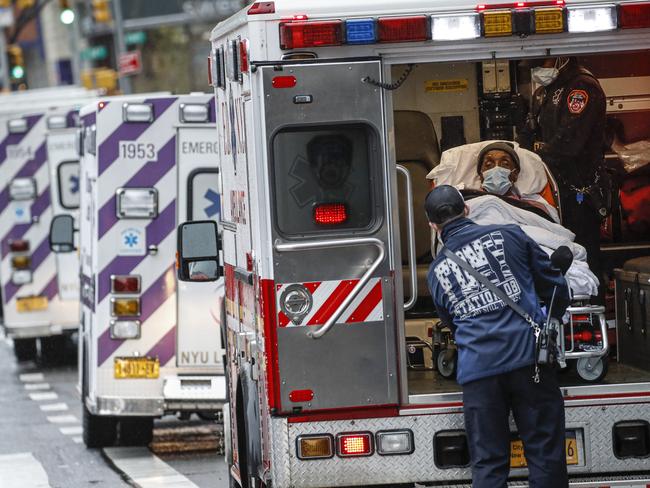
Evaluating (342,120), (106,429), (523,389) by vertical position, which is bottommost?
(106,429)

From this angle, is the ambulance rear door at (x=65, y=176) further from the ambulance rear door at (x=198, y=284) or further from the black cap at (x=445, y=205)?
the black cap at (x=445, y=205)

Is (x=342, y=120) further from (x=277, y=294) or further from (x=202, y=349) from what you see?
(x=202, y=349)

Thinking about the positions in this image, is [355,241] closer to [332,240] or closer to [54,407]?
[332,240]

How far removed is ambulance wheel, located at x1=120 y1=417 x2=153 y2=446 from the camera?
12.5 metres

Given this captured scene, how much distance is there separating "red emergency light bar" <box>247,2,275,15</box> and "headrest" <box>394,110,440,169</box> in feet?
6.54

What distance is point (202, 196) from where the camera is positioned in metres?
12.1

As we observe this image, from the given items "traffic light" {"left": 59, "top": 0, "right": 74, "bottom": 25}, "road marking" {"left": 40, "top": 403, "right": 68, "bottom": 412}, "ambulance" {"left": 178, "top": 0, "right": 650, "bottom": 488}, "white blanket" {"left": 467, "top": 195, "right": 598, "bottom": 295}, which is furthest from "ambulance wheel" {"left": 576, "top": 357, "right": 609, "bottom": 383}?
"traffic light" {"left": 59, "top": 0, "right": 74, "bottom": 25}

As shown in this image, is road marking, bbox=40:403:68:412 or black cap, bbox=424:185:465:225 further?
road marking, bbox=40:403:68:412

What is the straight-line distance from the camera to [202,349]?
12.0 metres

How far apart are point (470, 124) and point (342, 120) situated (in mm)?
2384

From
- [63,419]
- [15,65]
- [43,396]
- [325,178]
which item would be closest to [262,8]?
[325,178]

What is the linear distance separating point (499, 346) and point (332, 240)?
860 mm

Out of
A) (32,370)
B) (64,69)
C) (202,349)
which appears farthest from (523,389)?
(64,69)

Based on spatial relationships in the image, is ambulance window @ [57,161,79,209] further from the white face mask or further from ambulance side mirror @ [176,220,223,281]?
the white face mask
